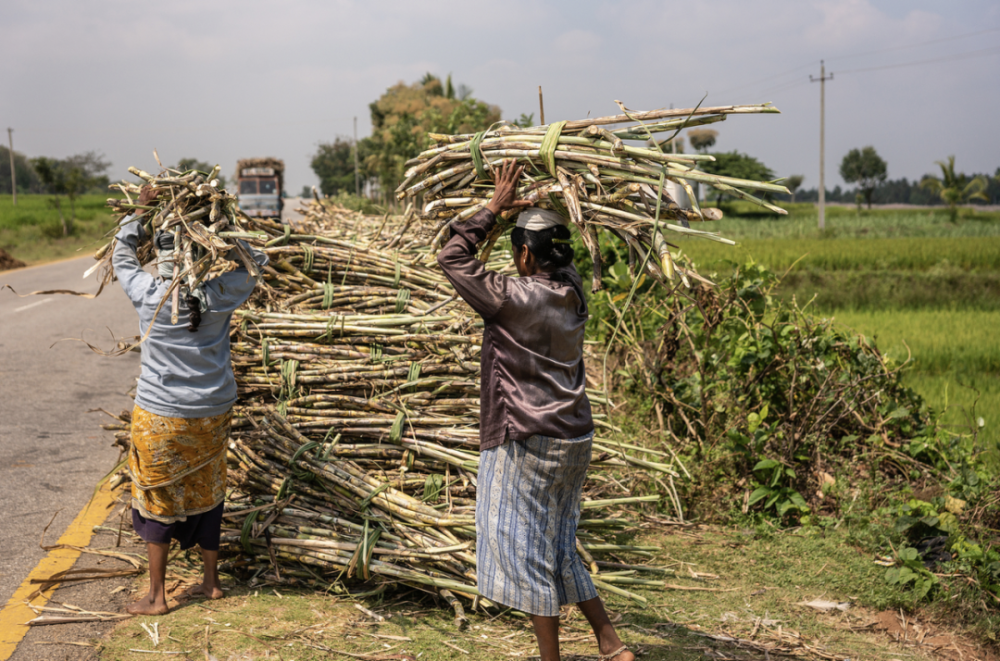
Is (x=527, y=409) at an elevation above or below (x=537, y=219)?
below

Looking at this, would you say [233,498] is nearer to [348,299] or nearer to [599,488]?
[348,299]

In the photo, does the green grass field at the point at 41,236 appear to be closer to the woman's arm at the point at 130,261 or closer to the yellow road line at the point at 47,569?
the yellow road line at the point at 47,569

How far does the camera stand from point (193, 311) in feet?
10.1

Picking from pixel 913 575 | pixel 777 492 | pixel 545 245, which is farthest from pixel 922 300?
pixel 545 245

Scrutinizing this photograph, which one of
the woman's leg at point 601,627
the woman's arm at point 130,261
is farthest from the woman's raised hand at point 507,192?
the woman's arm at point 130,261

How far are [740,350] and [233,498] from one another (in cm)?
301

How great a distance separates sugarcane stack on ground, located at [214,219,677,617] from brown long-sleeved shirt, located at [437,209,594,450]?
34.0 inches

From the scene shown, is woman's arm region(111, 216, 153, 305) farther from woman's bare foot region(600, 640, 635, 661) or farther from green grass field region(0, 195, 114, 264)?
green grass field region(0, 195, 114, 264)

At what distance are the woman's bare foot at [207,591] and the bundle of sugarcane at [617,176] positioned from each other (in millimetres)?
1911

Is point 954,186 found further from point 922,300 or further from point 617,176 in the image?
point 617,176

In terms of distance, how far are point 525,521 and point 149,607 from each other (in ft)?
5.45

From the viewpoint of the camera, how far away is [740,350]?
4613 mm

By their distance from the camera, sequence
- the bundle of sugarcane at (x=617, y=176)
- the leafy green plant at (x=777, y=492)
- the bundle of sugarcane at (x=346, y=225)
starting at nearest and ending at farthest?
the bundle of sugarcane at (x=617, y=176), the leafy green plant at (x=777, y=492), the bundle of sugarcane at (x=346, y=225)

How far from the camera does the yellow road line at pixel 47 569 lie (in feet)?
9.48
